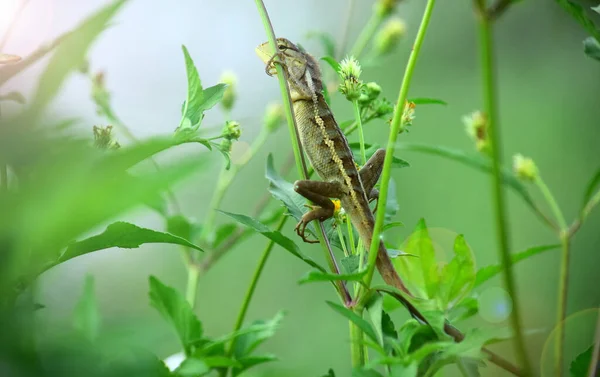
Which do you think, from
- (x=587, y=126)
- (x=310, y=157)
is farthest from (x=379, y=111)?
(x=587, y=126)

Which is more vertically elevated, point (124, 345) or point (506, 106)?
point (506, 106)

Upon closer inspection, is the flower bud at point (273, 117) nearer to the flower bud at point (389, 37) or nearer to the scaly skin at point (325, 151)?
the scaly skin at point (325, 151)

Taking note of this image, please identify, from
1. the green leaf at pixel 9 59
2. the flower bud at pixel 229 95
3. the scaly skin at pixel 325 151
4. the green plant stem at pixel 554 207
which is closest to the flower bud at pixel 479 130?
the green plant stem at pixel 554 207

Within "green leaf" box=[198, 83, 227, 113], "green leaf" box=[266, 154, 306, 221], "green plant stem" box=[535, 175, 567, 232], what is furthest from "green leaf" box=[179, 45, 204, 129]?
"green plant stem" box=[535, 175, 567, 232]

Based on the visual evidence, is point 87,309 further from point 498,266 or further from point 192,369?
point 498,266

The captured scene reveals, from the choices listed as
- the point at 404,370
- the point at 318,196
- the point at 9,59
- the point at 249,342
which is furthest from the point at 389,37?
the point at 9,59

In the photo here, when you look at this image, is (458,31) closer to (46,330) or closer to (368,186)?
(368,186)
